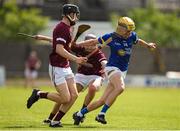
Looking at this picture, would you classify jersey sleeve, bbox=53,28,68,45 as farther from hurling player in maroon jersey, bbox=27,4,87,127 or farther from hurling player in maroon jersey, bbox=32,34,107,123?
hurling player in maroon jersey, bbox=32,34,107,123

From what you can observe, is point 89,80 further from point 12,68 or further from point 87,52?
point 12,68

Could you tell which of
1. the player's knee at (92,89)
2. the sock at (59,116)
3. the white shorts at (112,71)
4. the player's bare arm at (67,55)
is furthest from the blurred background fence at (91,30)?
the player's bare arm at (67,55)

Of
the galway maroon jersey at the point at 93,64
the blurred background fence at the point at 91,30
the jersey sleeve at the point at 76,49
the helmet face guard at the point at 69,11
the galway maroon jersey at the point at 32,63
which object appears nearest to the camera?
the helmet face guard at the point at 69,11

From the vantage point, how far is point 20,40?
53.8 meters

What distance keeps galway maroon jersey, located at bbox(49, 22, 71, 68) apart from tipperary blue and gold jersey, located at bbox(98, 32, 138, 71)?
1018 millimetres

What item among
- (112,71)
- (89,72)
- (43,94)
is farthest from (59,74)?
(89,72)

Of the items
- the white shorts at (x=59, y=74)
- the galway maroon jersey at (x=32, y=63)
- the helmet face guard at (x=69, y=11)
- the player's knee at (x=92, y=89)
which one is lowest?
the galway maroon jersey at (x=32, y=63)

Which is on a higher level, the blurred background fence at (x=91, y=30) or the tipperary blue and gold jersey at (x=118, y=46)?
the tipperary blue and gold jersey at (x=118, y=46)

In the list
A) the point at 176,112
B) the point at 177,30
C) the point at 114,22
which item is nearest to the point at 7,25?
the point at 114,22

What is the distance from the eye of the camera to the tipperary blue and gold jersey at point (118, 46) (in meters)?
17.1

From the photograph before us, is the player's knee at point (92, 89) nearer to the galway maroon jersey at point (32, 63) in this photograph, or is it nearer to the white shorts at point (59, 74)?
the white shorts at point (59, 74)

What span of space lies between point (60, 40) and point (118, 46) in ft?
4.94

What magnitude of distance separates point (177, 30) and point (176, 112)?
32.2 m

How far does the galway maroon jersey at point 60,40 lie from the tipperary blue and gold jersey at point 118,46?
1018mm
